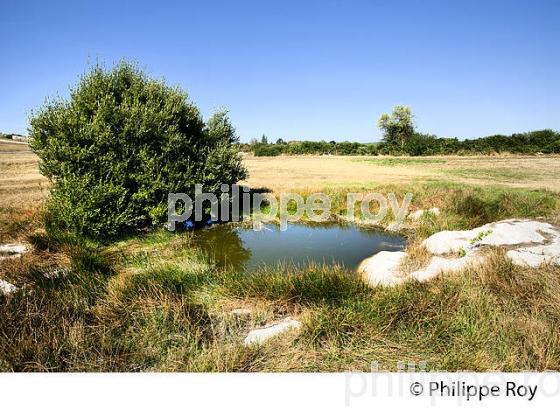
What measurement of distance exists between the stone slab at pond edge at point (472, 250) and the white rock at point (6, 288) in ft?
20.8

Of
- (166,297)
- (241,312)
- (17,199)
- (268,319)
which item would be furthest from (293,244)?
(17,199)

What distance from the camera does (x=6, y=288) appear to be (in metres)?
6.43

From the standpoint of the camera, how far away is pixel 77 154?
10.9 m

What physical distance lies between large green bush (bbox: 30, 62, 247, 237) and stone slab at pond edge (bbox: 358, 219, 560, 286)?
7171mm

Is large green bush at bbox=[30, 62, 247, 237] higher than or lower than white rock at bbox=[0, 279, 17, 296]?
higher

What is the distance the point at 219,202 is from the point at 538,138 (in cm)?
5675

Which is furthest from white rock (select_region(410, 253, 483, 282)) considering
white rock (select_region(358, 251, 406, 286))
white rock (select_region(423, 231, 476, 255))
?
white rock (select_region(423, 231, 476, 255))

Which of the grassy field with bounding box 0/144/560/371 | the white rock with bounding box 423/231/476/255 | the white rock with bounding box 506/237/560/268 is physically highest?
the white rock with bounding box 506/237/560/268

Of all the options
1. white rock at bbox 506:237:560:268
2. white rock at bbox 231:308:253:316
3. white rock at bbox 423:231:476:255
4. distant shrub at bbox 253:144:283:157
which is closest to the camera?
white rock at bbox 231:308:253:316

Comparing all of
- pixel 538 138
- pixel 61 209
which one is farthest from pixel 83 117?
pixel 538 138

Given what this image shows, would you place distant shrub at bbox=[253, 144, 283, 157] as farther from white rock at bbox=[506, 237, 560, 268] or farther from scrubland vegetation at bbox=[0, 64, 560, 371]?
white rock at bbox=[506, 237, 560, 268]

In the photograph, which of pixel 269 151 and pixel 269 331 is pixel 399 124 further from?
pixel 269 331

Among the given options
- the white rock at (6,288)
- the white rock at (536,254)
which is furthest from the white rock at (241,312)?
the white rock at (536,254)

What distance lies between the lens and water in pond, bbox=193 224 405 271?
32.4 feet
